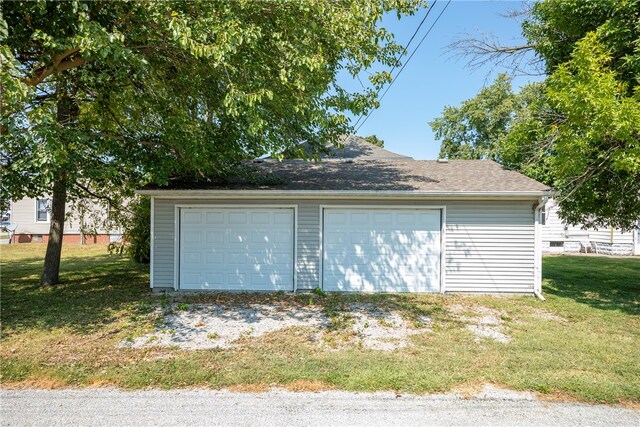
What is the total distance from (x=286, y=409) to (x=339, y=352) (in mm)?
1474

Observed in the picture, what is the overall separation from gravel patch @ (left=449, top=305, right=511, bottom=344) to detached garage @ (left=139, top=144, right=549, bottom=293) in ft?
4.71

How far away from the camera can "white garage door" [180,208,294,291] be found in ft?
27.4

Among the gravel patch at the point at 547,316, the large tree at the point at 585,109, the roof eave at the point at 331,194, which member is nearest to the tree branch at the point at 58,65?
the roof eave at the point at 331,194

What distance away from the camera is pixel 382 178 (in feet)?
30.6

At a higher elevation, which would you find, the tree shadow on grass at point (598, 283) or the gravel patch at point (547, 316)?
the tree shadow on grass at point (598, 283)

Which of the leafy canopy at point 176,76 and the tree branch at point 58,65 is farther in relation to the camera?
the tree branch at point 58,65

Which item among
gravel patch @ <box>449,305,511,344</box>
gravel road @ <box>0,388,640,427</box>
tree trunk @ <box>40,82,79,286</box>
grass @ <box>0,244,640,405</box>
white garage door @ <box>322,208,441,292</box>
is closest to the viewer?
gravel road @ <box>0,388,640,427</box>

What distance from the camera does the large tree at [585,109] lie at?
6.04m

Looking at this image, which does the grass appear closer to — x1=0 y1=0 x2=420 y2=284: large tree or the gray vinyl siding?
the gray vinyl siding

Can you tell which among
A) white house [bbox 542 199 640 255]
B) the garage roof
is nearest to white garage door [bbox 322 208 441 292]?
the garage roof

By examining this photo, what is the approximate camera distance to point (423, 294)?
8.34 metres

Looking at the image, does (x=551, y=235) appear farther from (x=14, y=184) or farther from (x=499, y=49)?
(x=14, y=184)

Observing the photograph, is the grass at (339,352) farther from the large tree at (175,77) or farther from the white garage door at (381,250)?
the large tree at (175,77)

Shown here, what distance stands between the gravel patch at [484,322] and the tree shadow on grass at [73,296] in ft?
19.6
